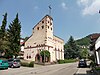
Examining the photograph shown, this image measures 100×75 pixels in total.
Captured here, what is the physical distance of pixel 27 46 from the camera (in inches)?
2539

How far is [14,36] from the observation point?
169 feet

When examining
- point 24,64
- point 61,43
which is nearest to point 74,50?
point 61,43

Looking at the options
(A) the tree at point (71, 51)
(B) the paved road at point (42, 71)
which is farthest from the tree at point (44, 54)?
(A) the tree at point (71, 51)

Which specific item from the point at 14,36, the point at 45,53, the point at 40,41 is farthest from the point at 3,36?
the point at 40,41

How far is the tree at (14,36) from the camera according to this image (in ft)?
165

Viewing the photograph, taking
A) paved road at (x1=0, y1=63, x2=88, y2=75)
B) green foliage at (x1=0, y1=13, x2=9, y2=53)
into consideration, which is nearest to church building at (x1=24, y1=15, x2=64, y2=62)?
green foliage at (x1=0, y1=13, x2=9, y2=53)

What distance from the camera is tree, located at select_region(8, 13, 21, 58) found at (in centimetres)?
5041

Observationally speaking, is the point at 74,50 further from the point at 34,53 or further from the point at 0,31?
the point at 0,31

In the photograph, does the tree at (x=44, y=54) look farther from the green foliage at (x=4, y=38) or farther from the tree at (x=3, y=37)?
the tree at (x=3, y=37)

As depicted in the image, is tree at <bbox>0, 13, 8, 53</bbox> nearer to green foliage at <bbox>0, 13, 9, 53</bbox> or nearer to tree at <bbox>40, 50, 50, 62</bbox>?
green foliage at <bbox>0, 13, 9, 53</bbox>

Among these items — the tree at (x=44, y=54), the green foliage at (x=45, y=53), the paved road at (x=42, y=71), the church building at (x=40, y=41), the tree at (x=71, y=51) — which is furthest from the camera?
the tree at (x=71, y=51)

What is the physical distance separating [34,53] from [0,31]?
15534 millimetres

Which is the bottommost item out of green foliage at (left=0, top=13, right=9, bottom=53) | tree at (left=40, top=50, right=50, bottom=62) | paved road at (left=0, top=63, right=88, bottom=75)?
paved road at (left=0, top=63, right=88, bottom=75)

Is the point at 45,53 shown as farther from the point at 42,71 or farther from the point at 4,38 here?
the point at 42,71
